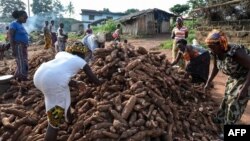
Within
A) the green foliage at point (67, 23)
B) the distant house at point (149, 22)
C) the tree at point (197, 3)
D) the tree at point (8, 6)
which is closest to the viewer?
the tree at point (197, 3)

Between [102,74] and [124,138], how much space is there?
54.6 inches

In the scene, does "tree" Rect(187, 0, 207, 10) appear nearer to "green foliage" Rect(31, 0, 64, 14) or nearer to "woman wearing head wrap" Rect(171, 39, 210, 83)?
"woman wearing head wrap" Rect(171, 39, 210, 83)

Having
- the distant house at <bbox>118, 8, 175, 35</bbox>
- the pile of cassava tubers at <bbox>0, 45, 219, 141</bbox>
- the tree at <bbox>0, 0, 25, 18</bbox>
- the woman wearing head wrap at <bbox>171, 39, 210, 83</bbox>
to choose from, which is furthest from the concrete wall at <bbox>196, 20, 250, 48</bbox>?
the tree at <bbox>0, 0, 25, 18</bbox>

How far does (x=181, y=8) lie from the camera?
29625 mm

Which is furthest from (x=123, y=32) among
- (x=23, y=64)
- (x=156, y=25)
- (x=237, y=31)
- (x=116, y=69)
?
(x=116, y=69)

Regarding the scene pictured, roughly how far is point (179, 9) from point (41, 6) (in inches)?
1117

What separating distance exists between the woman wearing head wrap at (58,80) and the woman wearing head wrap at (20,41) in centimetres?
326

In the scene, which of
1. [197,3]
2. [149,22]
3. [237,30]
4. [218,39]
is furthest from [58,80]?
[149,22]

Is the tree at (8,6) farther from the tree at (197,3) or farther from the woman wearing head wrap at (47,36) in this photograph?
the woman wearing head wrap at (47,36)

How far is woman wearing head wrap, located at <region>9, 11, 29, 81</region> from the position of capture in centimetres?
693

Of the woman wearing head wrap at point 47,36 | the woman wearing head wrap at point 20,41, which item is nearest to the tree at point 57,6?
the woman wearing head wrap at point 47,36

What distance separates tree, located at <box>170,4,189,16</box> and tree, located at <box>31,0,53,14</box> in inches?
1061

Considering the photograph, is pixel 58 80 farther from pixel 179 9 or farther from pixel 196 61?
pixel 179 9

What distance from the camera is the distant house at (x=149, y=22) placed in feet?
90.0
